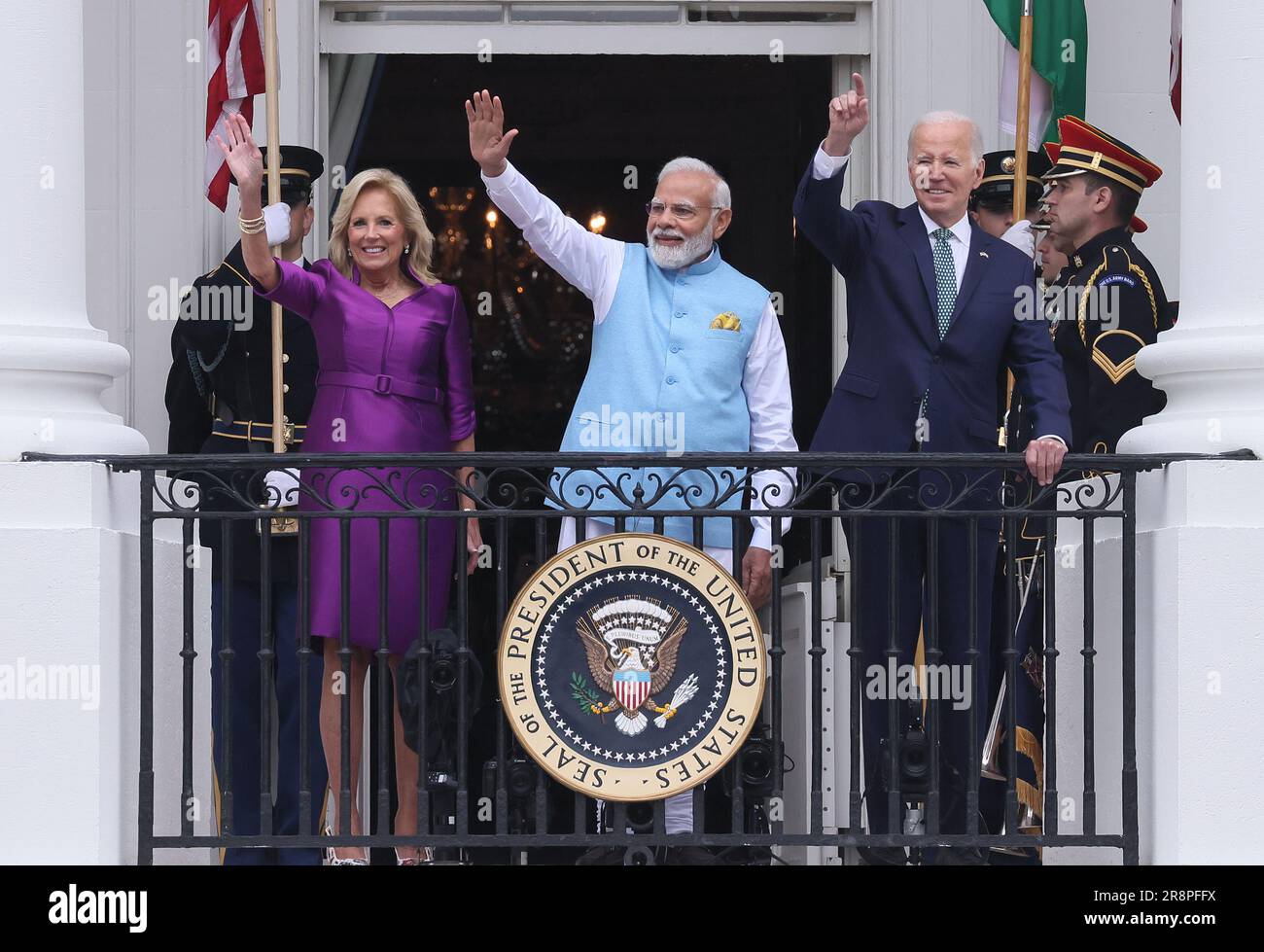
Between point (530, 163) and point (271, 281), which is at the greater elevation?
point (530, 163)

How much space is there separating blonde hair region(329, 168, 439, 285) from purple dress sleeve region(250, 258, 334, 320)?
166 mm

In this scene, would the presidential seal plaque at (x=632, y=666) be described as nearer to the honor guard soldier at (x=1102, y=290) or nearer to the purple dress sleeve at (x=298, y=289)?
the purple dress sleeve at (x=298, y=289)

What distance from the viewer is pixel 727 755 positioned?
19.5ft

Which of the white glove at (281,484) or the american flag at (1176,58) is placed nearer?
the white glove at (281,484)

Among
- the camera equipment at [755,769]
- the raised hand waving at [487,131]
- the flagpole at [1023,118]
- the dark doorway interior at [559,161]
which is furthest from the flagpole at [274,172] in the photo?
the dark doorway interior at [559,161]

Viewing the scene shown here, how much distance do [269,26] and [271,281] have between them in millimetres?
1309

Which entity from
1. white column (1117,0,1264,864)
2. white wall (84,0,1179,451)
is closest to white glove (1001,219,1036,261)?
white wall (84,0,1179,451)

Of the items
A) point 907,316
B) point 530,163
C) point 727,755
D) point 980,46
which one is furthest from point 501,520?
point 530,163

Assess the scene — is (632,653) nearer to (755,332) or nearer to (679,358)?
(679,358)

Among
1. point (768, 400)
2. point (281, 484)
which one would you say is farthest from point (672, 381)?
point (281, 484)

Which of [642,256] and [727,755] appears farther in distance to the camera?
[642,256]

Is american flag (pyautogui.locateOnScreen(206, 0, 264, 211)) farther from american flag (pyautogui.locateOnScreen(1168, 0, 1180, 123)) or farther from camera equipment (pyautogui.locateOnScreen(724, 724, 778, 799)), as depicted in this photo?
american flag (pyautogui.locateOnScreen(1168, 0, 1180, 123))

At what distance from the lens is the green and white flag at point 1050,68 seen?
788 cm

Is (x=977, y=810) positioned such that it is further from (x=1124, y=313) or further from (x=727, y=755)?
(x=1124, y=313)
